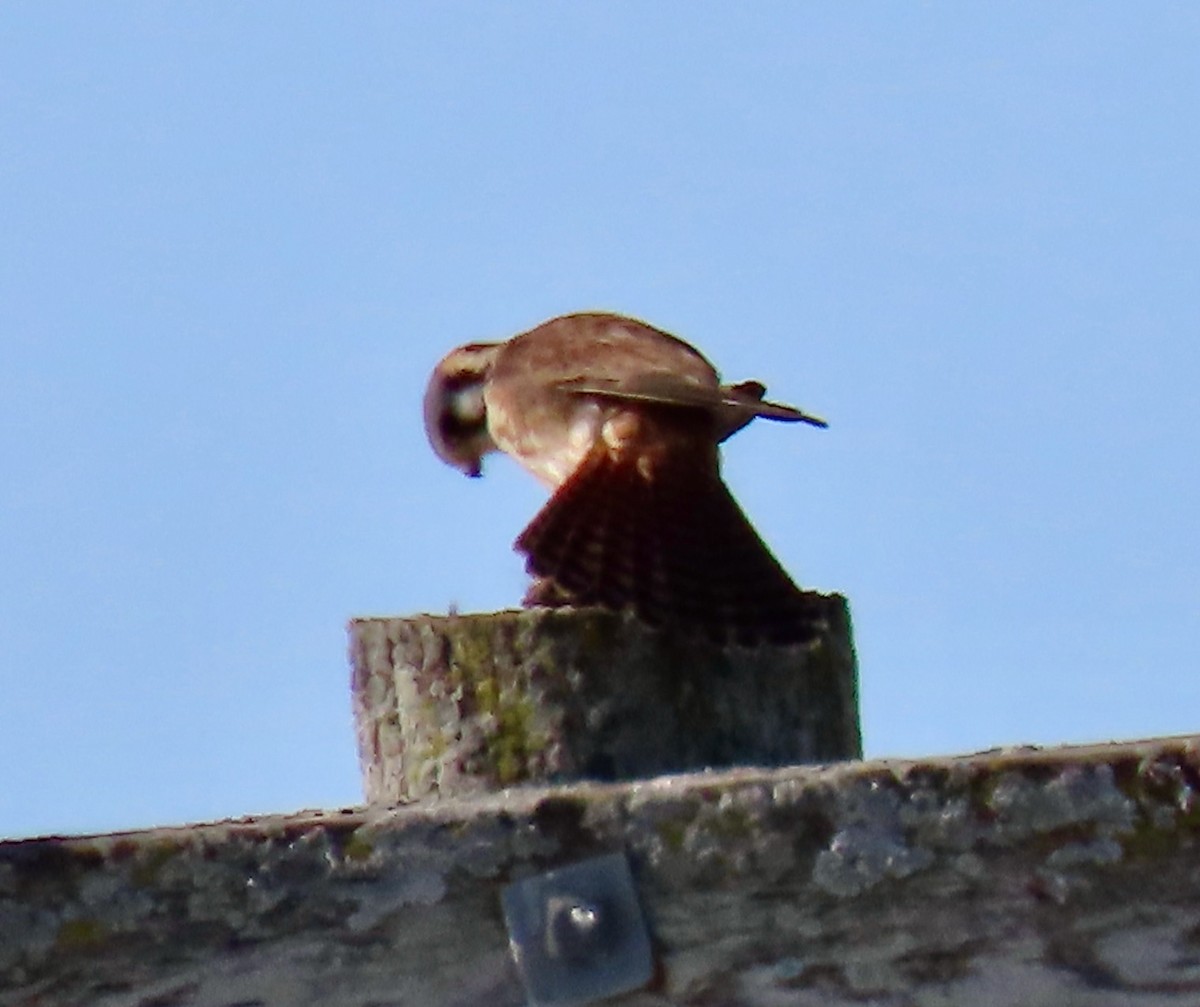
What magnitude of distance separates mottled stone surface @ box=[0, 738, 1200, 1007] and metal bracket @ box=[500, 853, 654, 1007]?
0.05 ft

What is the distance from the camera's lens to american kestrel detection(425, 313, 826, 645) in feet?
10.6

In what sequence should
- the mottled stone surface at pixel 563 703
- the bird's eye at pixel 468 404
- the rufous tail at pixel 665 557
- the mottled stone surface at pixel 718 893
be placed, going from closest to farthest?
1. the mottled stone surface at pixel 718 893
2. the mottled stone surface at pixel 563 703
3. the rufous tail at pixel 665 557
4. the bird's eye at pixel 468 404

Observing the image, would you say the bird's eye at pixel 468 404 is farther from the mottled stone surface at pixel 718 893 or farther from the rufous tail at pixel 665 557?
the mottled stone surface at pixel 718 893

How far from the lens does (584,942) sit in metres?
1.96

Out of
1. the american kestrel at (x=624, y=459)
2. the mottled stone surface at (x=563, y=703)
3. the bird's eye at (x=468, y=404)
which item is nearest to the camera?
the mottled stone surface at (x=563, y=703)

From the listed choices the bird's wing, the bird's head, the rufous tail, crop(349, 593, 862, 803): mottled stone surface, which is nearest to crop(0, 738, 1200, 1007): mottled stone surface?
crop(349, 593, 862, 803): mottled stone surface

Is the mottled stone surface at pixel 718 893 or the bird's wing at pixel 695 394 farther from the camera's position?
the bird's wing at pixel 695 394

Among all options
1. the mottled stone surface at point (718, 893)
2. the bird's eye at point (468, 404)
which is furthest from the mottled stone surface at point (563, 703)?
the bird's eye at point (468, 404)

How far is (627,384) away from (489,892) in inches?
149

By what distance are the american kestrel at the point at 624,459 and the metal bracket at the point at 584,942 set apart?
880mm

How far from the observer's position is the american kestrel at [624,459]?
3246mm

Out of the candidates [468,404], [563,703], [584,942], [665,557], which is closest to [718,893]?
[584,942]

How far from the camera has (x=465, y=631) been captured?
2.71 m

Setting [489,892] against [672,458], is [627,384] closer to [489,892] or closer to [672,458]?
[672,458]
